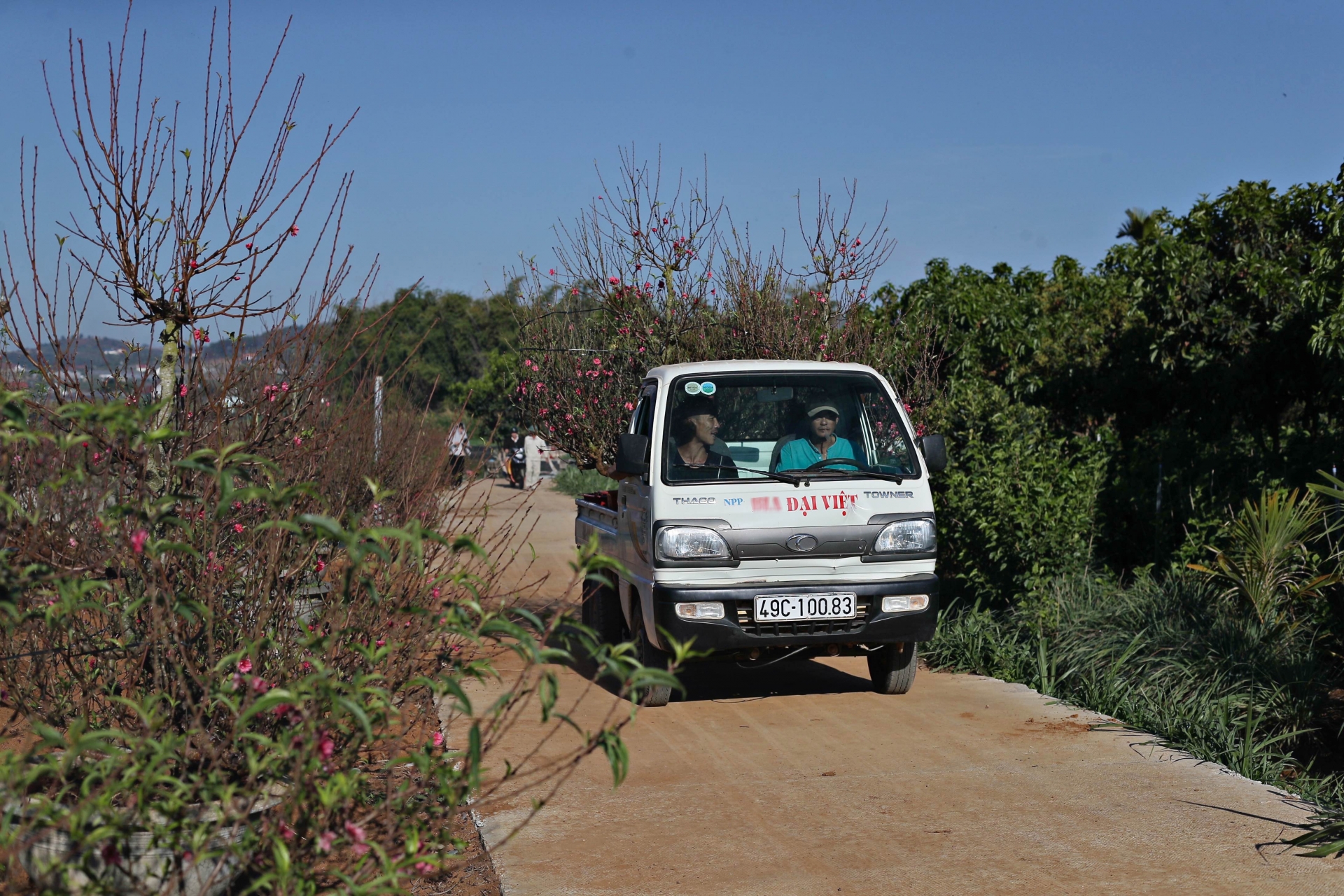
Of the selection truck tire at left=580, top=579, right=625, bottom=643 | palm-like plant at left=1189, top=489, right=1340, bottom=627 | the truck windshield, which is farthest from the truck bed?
palm-like plant at left=1189, top=489, right=1340, bottom=627

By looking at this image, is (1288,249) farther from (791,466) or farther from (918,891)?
(918,891)

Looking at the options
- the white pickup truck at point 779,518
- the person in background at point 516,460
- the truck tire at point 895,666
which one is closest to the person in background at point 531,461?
the person in background at point 516,460

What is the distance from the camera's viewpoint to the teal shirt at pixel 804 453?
743cm

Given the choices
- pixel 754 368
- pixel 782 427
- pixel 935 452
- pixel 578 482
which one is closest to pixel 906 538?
pixel 935 452

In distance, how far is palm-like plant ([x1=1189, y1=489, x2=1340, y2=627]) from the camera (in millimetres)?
7484

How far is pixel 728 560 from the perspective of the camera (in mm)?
6852

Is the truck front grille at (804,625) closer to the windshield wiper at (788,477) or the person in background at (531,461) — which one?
the windshield wiper at (788,477)

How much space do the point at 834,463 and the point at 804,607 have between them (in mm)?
952

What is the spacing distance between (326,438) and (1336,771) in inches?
227

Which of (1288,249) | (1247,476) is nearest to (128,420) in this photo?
(1247,476)

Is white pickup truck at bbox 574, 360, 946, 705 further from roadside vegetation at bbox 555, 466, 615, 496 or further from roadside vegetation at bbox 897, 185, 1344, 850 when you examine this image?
roadside vegetation at bbox 555, 466, 615, 496

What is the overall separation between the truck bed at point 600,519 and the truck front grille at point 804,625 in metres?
1.40

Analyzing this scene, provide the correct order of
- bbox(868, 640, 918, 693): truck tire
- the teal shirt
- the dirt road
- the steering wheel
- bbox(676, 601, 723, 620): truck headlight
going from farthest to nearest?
bbox(868, 640, 918, 693): truck tire
the teal shirt
the steering wheel
bbox(676, 601, 723, 620): truck headlight
the dirt road

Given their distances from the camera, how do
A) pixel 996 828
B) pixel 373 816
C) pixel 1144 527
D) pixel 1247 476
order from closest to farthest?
pixel 373 816
pixel 996 828
pixel 1247 476
pixel 1144 527
